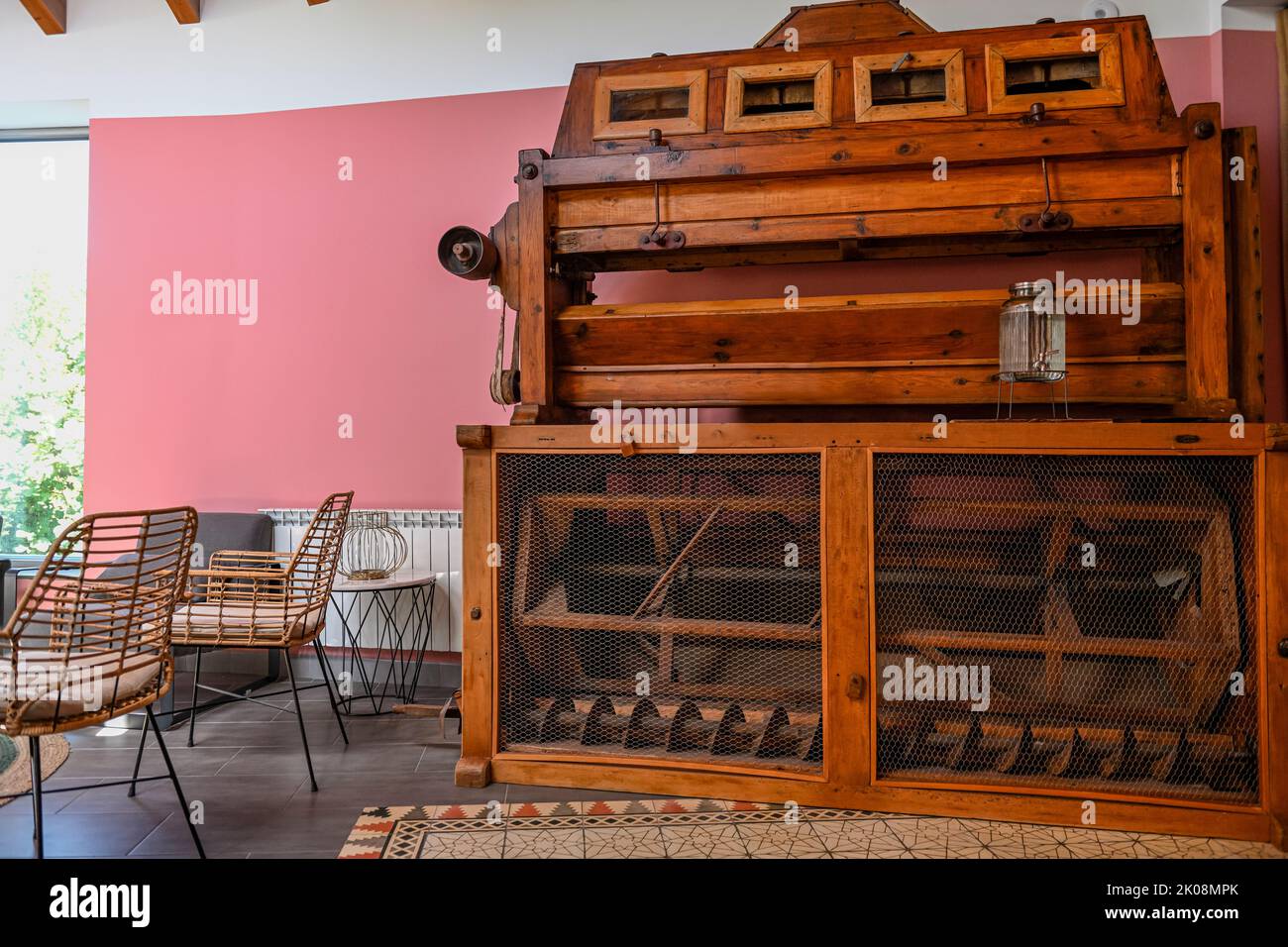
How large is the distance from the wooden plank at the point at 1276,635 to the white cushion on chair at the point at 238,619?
131 inches

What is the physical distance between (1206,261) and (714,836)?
2.55 meters

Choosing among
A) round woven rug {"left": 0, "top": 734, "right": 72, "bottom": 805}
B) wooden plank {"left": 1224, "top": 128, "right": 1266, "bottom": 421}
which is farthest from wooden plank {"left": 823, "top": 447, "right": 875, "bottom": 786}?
round woven rug {"left": 0, "top": 734, "right": 72, "bottom": 805}

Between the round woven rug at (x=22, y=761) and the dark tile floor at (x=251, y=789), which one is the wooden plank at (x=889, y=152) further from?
the round woven rug at (x=22, y=761)

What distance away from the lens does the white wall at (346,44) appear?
424 cm

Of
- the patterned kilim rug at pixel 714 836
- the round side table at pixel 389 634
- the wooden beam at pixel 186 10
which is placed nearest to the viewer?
the patterned kilim rug at pixel 714 836

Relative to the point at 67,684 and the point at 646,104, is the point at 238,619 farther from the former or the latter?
the point at 646,104

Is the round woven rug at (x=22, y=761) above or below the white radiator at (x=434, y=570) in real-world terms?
below

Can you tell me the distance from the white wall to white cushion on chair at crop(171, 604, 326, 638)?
2.88 metres

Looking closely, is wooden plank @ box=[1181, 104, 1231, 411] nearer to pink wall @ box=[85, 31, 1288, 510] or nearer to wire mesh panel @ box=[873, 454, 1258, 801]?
wire mesh panel @ box=[873, 454, 1258, 801]

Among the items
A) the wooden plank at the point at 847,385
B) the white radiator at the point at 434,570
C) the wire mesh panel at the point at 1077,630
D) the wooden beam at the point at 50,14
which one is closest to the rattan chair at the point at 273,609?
the white radiator at the point at 434,570

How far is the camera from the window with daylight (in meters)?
5.32

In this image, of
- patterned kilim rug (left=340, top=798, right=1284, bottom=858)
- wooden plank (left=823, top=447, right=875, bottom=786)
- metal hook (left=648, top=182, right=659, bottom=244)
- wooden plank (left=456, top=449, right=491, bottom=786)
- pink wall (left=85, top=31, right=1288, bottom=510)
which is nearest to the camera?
patterned kilim rug (left=340, top=798, right=1284, bottom=858)
